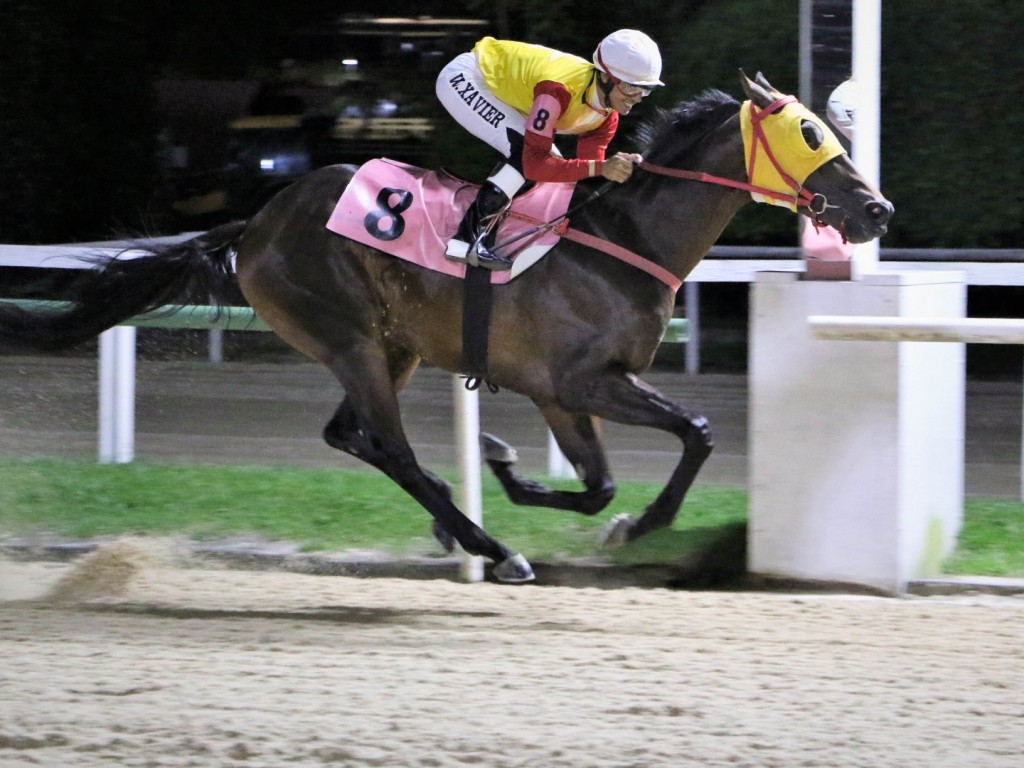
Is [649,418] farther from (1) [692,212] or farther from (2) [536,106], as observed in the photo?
(2) [536,106]

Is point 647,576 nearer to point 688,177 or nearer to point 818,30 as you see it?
point 688,177

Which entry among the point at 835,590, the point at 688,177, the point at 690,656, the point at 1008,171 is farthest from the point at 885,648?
the point at 1008,171

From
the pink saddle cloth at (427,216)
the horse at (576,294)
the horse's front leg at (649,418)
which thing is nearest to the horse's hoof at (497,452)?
the horse at (576,294)

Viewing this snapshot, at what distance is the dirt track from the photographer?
3.43 meters

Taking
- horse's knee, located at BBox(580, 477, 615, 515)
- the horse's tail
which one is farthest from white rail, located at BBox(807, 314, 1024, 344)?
the horse's tail

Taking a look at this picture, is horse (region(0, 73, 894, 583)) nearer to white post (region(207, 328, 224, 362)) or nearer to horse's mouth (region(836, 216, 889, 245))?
horse's mouth (region(836, 216, 889, 245))

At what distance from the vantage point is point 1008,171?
10.7 metres

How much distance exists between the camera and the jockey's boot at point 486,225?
5.06 m

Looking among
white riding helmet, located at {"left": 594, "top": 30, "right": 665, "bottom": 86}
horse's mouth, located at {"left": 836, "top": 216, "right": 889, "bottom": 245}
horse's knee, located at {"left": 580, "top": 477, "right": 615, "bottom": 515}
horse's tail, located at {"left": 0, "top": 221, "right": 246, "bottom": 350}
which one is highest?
white riding helmet, located at {"left": 594, "top": 30, "right": 665, "bottom": 86}

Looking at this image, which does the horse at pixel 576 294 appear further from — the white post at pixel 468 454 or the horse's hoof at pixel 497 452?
the white post at pixel 468 454

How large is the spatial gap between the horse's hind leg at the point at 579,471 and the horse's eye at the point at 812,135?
1.19 metres

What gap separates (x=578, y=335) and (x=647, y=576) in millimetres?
1047

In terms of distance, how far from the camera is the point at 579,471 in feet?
17.0

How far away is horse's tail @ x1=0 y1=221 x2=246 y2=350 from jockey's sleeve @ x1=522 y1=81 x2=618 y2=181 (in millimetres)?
1268
